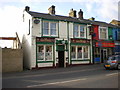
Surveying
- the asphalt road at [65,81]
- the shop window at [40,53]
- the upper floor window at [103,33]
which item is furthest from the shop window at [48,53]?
the upper floor window at [103,33]

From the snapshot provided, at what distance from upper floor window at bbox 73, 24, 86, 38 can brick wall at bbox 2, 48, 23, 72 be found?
9050 millimetres

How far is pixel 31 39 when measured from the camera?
17.9 meters

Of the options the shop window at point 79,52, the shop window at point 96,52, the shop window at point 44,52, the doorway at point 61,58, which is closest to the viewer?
the shop window at point 44,52

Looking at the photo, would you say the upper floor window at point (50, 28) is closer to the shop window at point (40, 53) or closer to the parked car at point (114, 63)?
the shop window at point (40, 53)

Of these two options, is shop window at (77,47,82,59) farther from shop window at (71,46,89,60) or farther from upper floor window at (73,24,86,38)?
upper floor window at (73,24,86,38)

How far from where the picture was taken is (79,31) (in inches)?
860

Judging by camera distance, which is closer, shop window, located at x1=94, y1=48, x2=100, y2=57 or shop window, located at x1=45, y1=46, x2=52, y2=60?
shop window, located at x1=45, y1=46, x2=52, y2=60

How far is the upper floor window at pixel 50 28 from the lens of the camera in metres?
19.1

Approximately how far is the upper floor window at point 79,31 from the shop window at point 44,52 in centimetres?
485

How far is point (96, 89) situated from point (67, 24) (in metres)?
14.8

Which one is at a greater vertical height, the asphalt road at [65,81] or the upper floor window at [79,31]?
the upper floor window at [79,31]

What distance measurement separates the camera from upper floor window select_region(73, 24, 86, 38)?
21.6m

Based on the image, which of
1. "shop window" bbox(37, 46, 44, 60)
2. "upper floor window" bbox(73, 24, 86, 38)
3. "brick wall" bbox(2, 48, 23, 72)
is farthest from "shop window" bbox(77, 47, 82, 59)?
"brick wall" bbox(2, 48, 23, 72)

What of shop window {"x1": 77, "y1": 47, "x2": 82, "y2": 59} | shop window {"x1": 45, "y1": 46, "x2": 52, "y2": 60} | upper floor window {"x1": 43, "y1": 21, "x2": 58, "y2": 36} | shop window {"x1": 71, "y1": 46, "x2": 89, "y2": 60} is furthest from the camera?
shop window {"x1": 77, "y1": 47, "x2": 82, "y2": 59}
